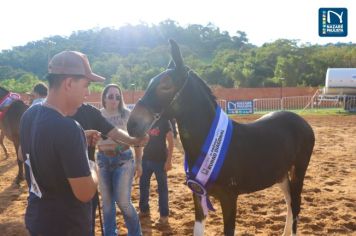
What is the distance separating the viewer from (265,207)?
630 cm

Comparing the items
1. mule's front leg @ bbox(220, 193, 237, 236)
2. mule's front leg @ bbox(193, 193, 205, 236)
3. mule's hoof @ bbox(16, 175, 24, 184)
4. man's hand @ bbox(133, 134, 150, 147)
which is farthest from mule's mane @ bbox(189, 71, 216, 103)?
mule's hoof @ bbox(16, 175, 24, 184)

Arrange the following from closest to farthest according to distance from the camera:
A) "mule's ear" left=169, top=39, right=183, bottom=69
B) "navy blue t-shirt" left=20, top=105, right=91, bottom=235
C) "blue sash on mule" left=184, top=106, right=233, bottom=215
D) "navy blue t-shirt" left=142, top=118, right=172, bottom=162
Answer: "navy blue t-shirt" left=20, top=105, right=91, bottom=235
"mule's ear" left=169, top=39, right=183, bottom=69
"blue sash on mule" left=184, top=106, right=233, bottom=215
"navy blue t-shirt" left=142, top=118, right=172, bottom=162

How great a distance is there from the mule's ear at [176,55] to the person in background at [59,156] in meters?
1.36

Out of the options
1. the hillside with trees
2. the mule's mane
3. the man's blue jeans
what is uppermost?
the hillside with trees

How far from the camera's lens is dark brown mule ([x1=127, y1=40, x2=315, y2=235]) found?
3594 millimetres

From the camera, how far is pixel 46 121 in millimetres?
2035

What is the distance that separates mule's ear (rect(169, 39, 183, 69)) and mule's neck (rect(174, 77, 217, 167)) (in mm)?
248

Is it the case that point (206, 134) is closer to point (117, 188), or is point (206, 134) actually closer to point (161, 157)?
point (117, 188)

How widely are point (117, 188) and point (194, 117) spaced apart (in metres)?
1.37

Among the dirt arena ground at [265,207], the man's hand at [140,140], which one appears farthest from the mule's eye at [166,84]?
the dirt arena ground at [265,207]

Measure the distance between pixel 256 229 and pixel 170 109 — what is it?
264cm

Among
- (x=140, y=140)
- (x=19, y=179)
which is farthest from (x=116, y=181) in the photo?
(x=19, y=179)

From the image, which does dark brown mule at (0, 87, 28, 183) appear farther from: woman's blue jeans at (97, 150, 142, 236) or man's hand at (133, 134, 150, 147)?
man's hand at (133, 134, 150, 147)

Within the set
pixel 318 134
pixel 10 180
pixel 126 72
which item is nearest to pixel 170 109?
pixel 10 180
